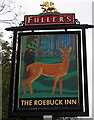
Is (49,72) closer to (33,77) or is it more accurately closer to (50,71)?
(50,71)

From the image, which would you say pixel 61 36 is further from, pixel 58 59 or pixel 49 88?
pixel 49 88

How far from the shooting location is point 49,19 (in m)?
15.1

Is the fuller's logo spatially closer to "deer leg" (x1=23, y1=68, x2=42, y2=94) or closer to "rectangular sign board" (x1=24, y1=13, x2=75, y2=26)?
"rectangular sign board" (x1=24, y1=13, x2=75, y2=26)

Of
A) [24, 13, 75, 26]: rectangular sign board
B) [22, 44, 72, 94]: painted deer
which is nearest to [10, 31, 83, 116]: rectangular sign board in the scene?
[22, 44, 72, 94]: painted deer

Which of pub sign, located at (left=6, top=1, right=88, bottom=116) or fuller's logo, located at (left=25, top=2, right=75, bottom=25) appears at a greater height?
fuller's logo, located at (left=25, top=2, right=75, bottom=25)

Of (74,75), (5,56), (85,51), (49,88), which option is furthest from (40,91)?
(5,56)

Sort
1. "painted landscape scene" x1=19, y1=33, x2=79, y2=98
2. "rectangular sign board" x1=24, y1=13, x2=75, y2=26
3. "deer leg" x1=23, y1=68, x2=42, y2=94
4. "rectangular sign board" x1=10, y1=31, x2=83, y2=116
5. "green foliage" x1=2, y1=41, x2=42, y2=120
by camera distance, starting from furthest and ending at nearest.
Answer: "green foliage" x1=2, y1=41, x2=42, y2=120
"rectangular sign board" x1=24, y1=13, x2=75, y2=26
"deer leg" x1=23, y1=68, x2=42, y2=94
"painted landscape scene" x1=19, y1=33, x2=79, y2=98
"rectangular sign board" x1=10, y1=31, x2=83, y2=116

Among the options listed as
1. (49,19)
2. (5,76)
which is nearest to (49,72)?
(49,19)

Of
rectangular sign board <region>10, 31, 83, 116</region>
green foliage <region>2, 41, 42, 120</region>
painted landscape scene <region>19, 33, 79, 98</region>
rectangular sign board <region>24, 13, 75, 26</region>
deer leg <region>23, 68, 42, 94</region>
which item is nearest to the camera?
rectangular sign board <region>10, 31, 83, 116</region>

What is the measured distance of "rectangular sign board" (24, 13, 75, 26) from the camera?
49.0 feet

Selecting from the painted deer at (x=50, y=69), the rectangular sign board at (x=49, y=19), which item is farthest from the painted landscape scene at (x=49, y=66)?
the rectangular sign board at (x=49, y=19)

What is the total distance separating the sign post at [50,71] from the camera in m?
13.7

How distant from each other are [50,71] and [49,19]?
2621mm

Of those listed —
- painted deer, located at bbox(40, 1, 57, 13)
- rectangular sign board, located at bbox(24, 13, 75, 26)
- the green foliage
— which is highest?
painted deer, located at bbox(40, 1, 57, 13)
